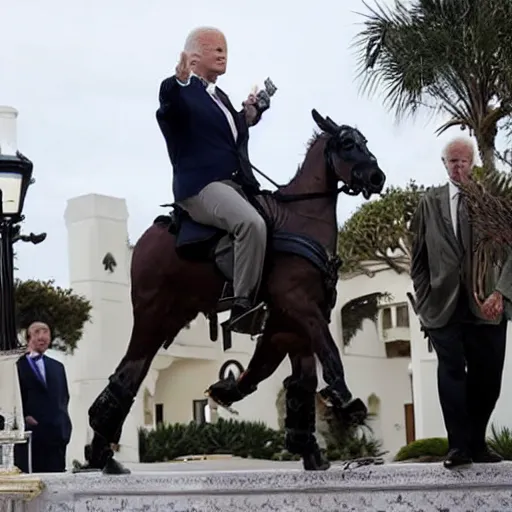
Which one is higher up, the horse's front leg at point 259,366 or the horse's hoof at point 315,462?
the horse's front leg at point 259,366

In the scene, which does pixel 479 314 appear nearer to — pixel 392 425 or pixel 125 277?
pixel 125 277

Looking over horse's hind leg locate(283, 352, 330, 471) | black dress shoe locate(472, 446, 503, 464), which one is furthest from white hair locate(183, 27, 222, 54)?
black dress shoe locate(472, 446, 503, 464)

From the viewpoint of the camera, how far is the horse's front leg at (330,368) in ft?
18.7

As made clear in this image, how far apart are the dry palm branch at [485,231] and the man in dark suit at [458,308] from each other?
30 millimetres

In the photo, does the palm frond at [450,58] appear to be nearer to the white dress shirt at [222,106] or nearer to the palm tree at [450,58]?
the palm tree at [450,58]

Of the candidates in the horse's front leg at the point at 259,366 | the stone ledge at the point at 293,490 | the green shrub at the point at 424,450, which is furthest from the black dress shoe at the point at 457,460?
the green shrub at the point at 424,450

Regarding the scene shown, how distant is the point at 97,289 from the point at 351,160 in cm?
2336

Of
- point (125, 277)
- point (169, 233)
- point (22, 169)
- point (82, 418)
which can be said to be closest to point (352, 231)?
point (125, 277)

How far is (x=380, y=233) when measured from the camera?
92.3 ft

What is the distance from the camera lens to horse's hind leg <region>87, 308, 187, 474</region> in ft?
21.1

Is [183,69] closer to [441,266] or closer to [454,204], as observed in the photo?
[454,204]

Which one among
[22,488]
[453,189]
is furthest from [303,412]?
[22,488]

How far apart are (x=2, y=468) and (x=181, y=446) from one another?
20.6 metres

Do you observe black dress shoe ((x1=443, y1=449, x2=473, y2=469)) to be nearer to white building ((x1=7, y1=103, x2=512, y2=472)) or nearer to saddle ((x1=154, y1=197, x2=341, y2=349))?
saddle ((x1=154, y1=197, x2=341, y2=349))
